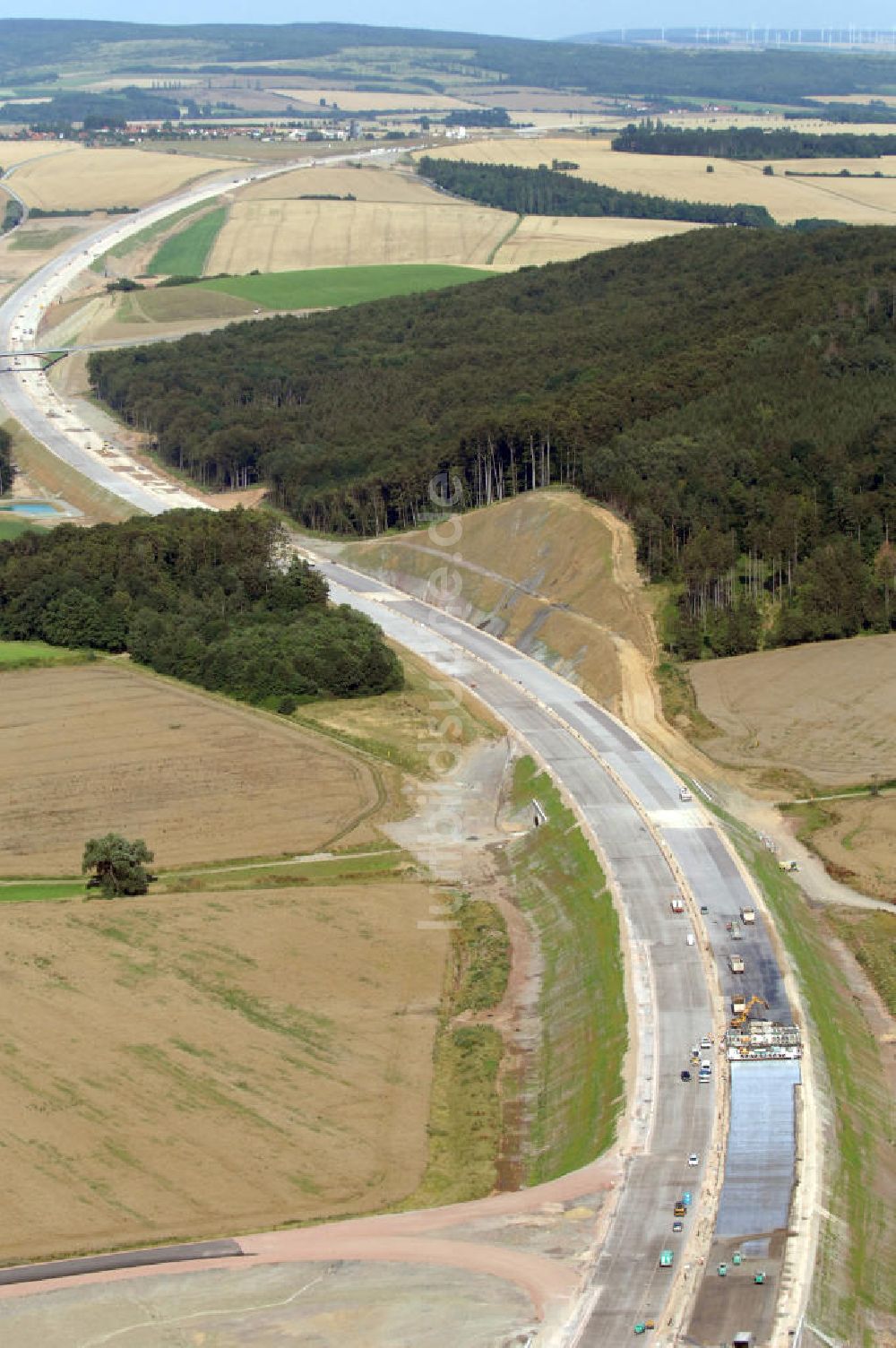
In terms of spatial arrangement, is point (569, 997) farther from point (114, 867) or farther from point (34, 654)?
point (34, 654)

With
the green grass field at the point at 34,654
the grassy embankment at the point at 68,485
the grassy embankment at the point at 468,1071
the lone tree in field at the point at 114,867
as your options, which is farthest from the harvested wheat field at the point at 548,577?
the lone tree in field at the point at 114,867

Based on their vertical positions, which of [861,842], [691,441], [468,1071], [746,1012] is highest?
[691,441]

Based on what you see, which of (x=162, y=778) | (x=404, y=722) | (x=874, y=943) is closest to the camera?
(x=874, y=943)

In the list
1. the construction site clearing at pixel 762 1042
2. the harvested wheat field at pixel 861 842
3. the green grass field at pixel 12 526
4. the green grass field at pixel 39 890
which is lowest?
the green grass field at pixel 39 890

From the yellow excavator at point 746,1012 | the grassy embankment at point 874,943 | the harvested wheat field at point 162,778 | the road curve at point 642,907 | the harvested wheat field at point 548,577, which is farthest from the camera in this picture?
the harvested wheat field at point 548,577

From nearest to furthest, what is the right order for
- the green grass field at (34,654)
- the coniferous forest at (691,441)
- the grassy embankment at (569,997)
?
the grassy embankment at (569,997)
the green grass field at (34,654)
the coniferous forest at (691,441)

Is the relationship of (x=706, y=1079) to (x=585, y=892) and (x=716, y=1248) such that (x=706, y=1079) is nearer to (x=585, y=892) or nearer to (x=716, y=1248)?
(x=716, y=1248)

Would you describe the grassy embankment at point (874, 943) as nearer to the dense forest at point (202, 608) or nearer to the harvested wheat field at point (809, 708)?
the harvested wheat field at point (809, 708)

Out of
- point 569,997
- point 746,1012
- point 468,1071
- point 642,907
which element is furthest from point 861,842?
point 468,1071
